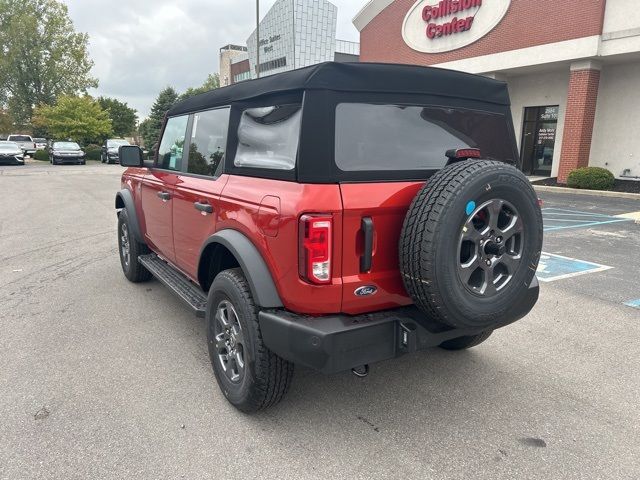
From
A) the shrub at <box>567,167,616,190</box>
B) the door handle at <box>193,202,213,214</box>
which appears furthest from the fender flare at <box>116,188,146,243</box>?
the shrub at <box>567,167,616,190</box>

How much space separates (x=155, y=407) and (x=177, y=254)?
4.52 feet

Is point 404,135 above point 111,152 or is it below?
above

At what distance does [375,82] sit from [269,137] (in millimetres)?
679

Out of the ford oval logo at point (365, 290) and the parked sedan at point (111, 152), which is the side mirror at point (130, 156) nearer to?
the ford oval logo at point (365, 290)

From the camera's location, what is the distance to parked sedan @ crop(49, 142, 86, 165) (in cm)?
2856

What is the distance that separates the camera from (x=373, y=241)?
2461 millimetres

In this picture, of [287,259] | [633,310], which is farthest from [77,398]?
[633,310]

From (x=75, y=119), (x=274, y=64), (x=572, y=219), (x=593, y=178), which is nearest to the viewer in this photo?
(x=572, y=219)

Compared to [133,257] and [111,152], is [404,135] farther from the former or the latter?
[111,152]

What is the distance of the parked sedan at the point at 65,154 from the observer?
28562 mm

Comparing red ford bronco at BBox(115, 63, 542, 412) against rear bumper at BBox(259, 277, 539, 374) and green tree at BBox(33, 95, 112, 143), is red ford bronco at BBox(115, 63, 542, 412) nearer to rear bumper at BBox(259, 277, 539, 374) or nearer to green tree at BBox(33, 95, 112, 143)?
rear bumper at BBox(259, 277, 539, 374)

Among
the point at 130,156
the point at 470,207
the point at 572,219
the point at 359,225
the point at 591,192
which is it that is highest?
the point at 130,156

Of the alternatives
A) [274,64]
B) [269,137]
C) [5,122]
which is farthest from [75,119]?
[269,137]

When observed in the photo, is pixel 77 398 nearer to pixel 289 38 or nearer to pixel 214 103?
pixel 214 103
